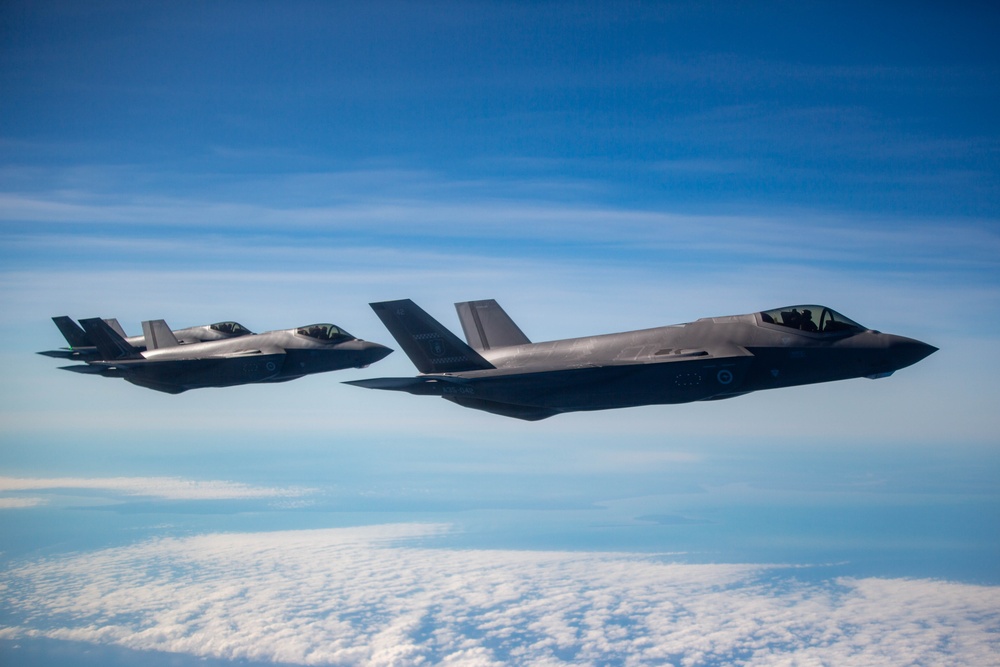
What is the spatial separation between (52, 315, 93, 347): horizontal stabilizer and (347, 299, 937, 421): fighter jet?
37.9 meters

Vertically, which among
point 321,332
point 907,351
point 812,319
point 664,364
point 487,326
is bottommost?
point 664,364

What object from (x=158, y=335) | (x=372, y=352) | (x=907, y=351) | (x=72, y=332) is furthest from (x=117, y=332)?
(x=907, y=351)

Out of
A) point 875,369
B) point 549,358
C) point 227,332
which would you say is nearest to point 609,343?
point 549,358

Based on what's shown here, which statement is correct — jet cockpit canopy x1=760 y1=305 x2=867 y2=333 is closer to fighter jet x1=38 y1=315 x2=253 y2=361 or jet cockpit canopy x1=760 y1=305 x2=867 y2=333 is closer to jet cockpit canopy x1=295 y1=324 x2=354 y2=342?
jet cockpit canopy x1=295 y1=324 x2=354 y2=342

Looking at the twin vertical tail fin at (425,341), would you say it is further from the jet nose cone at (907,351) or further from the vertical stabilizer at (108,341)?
the vertical stabilizer at (108,341)

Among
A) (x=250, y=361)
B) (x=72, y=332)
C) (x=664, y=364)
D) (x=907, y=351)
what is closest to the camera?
(x=907, y=351)

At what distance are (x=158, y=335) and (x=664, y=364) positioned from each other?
115ft

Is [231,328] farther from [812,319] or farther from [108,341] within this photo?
[812,319]

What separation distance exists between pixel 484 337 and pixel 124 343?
2255cm

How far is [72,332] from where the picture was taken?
60.3 m

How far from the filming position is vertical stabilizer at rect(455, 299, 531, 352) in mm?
37469

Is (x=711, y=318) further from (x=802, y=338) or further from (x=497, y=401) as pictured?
(x=497, y=401)

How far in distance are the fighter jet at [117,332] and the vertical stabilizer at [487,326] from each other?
16.5 m

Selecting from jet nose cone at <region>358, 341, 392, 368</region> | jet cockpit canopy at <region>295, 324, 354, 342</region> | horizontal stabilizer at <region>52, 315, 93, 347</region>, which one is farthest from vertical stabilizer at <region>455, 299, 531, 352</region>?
horizontal stabilizer at <region>52, 315, 93, 347</region>
